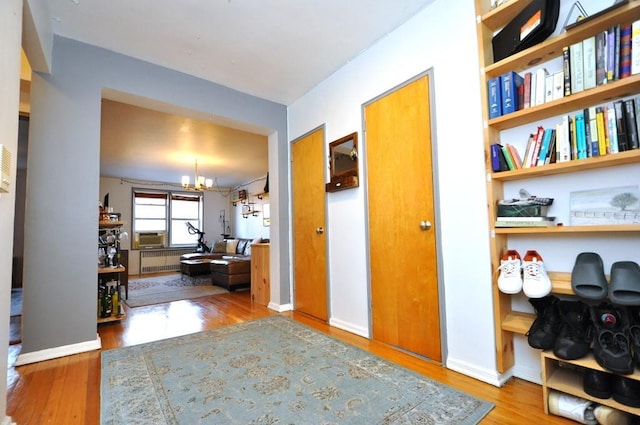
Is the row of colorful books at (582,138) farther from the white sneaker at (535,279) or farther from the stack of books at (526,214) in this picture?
the white sneaker at (535,279)

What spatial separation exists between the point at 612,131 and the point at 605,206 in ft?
1.20

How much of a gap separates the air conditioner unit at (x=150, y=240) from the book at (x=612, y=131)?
8569 mm

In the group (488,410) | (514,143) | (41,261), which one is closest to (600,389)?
(488,410)

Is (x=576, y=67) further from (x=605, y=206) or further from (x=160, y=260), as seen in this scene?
(x=160, y=260)

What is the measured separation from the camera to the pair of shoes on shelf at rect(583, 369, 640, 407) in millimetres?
1203

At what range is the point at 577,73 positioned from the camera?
143 cm

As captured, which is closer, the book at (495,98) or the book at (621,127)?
the book at (621,127)

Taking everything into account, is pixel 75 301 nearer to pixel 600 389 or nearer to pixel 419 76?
pixel 419 76

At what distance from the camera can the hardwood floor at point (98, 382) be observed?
146cm

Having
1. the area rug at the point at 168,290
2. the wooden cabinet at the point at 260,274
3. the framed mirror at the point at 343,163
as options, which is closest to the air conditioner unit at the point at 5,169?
the framed mirror at the point at 343,163

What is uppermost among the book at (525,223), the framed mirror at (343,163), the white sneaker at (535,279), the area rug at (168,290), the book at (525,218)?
the framed mirror at (343,163)

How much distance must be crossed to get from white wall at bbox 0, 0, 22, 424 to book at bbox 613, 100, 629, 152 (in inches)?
102

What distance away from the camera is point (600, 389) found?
1275 millimetres

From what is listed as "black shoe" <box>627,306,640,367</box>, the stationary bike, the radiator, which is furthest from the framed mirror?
the radiator
